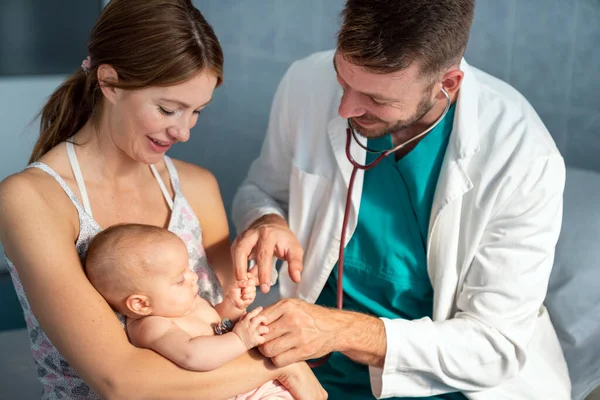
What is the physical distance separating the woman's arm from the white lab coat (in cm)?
51

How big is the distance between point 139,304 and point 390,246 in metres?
0.69

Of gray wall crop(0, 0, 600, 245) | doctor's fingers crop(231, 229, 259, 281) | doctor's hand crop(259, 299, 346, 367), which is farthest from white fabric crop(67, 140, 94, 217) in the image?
gray wall crop(0, 0, 600, 245)

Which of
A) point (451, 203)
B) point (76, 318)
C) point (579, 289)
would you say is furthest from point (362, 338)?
point (579, 289)

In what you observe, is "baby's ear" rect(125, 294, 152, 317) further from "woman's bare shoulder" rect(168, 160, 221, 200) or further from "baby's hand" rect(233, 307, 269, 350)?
"woman's bare shoulder" rect(168, 160, 221, 200)

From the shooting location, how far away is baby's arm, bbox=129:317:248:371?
1550 millimetres

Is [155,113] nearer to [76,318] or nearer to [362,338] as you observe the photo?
[76,318]

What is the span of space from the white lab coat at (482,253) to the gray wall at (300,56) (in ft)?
1.17

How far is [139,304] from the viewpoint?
159 centimetres

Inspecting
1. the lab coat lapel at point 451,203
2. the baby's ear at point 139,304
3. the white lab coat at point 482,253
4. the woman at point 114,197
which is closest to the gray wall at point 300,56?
the white lab coat at point 482,253

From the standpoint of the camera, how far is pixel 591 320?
2.12 meters

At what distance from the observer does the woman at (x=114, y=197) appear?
1.54 m

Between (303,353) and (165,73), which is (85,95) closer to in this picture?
(165,73)

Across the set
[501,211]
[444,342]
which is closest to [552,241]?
[501,211]

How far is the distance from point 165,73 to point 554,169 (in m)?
0.91
